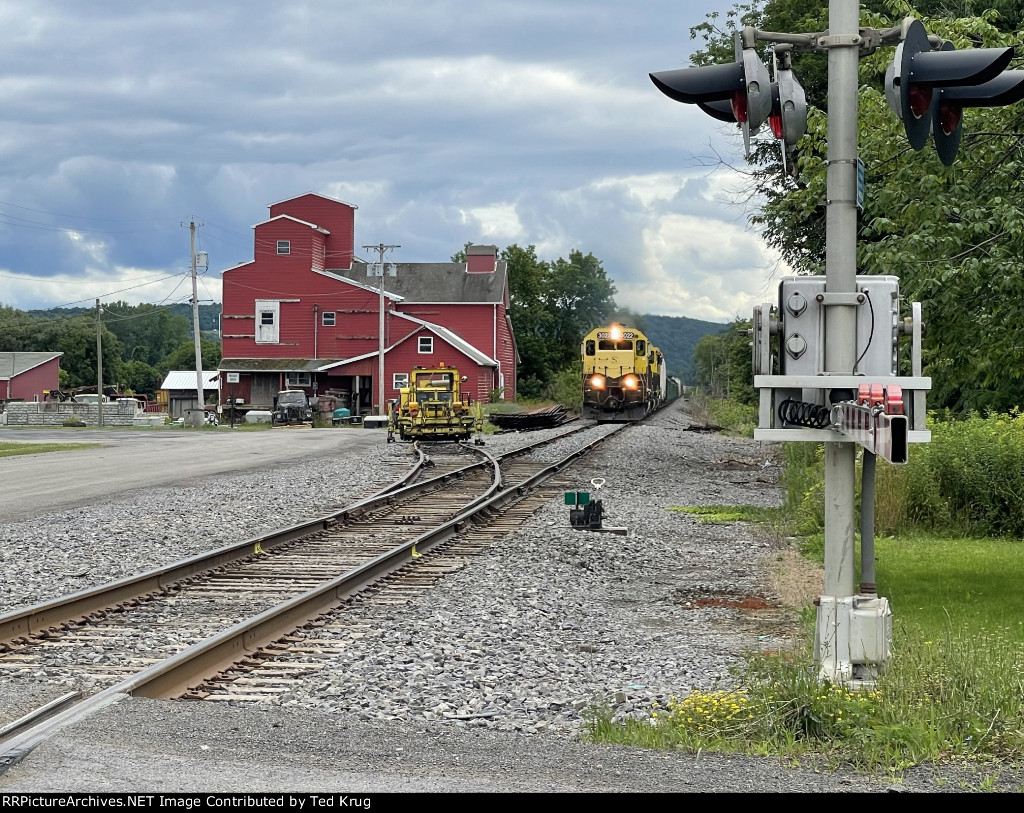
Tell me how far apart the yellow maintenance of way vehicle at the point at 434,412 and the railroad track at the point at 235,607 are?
739 inches

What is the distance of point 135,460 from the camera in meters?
31.8

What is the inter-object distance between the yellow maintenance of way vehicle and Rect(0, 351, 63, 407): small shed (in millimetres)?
61588

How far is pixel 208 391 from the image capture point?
110 meters

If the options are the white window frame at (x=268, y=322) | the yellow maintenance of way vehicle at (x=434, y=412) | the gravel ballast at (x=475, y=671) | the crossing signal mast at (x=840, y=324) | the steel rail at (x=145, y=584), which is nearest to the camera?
the gravel ballast at (x=475, y=671)

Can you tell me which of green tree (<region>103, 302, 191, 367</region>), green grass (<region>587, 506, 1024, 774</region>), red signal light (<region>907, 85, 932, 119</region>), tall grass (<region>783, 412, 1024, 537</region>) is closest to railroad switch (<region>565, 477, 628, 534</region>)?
tall grass (<region>783, 412, 1024, 537</region>)

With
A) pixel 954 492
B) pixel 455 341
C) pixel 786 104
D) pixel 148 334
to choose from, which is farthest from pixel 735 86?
pixel 148 334

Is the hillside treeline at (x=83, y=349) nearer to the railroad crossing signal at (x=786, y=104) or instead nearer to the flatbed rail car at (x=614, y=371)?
the flatbed rail car at (x=614, y=371)

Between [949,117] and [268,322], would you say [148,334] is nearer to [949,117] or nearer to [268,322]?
[268,322]

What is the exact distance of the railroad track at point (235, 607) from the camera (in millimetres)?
7691

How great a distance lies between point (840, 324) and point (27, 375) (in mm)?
98050

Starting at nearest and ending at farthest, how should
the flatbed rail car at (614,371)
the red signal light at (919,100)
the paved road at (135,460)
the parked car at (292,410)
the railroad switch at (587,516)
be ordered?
1. the red signal light at (919,100)
2. the railroad switch at (587,516)
3. the paved road at (135,460)
4. the flatbed rail car at (614,371)
5. the parked car at (292,410)

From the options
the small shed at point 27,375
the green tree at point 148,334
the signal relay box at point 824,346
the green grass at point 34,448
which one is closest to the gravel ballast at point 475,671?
the signal relay box at point 824,346

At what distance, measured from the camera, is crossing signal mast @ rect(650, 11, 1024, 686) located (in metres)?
7.02

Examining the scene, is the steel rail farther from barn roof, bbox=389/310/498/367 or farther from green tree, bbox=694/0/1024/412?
barn roof, bbox=389/310/498/367
